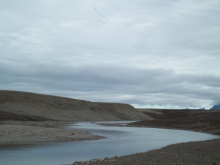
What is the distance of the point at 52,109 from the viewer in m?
71.8

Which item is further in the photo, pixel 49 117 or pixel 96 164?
pixel 49 117

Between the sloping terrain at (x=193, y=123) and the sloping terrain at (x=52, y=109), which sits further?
the sloping terrain at (x=52, y=109)

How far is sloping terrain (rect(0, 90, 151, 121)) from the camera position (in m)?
61.0

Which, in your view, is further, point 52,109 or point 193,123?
point 52,109

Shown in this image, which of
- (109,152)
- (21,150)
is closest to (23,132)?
(21,150)

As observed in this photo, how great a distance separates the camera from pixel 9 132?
26.8 metres

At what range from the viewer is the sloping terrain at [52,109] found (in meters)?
61.0

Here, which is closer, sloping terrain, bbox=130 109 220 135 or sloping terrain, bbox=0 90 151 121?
sloping terrain, bbox=130 109 220 135

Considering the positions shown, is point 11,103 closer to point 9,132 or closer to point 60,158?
point 9,132

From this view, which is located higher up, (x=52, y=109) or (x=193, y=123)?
(x=52, y=109)

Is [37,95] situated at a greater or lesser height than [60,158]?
greater

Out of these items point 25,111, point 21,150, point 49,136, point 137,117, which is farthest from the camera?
point 137,117

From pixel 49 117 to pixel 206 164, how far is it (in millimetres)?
54834

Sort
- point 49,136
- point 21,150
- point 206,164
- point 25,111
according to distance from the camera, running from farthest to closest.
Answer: point 25,111, point 49,136, point 21,150, point 206,164
